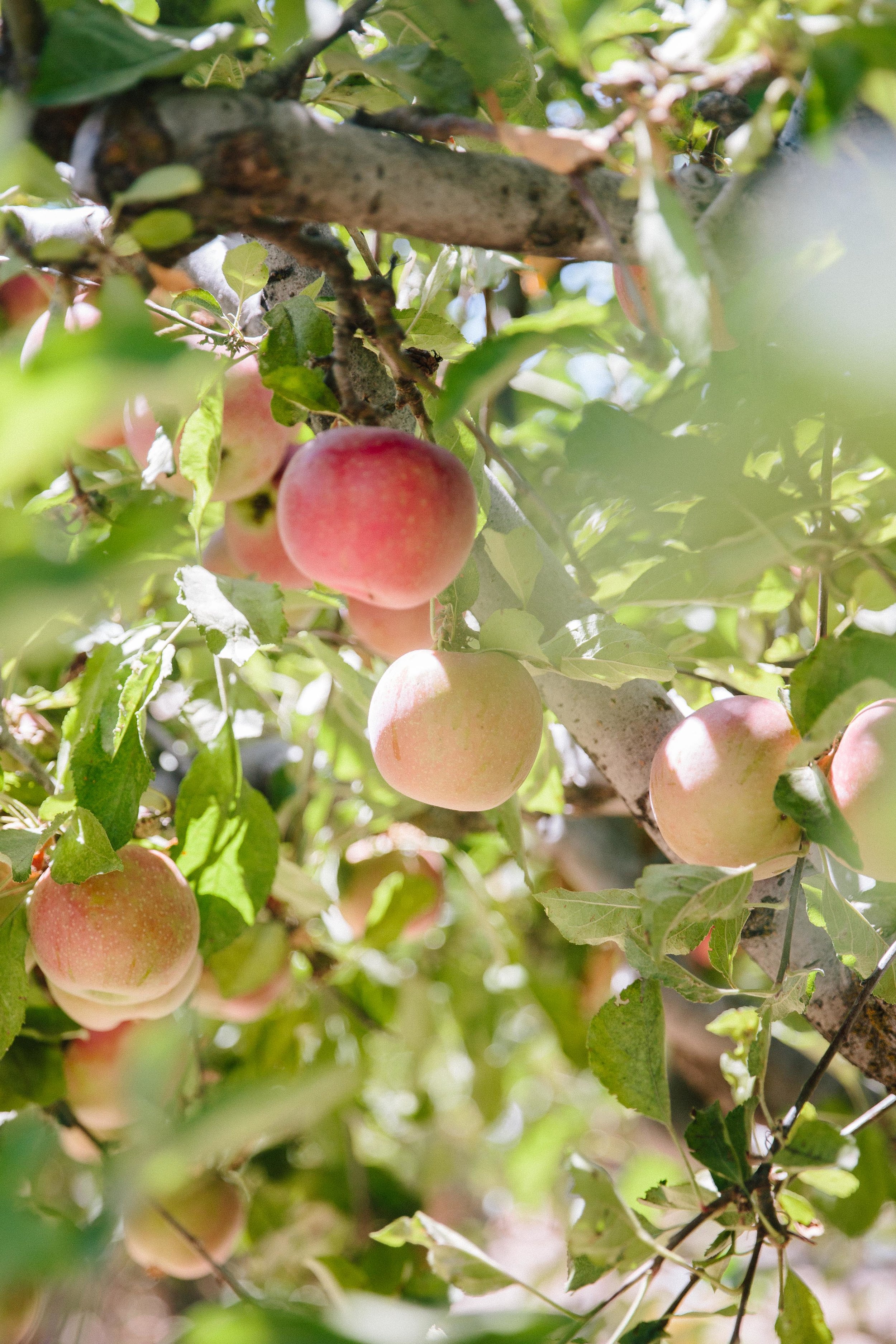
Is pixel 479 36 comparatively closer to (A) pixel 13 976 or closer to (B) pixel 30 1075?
(A) pixel 13 976

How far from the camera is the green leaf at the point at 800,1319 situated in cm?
60

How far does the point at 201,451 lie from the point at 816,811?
418mm

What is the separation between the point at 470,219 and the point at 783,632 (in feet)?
2.61

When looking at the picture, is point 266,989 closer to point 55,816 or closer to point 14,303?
point 55,816

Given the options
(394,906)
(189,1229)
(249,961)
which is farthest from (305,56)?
(189,1229)

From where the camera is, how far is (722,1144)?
588mm

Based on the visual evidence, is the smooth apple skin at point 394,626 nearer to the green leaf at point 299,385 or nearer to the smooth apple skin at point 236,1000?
the green leaf at point 299,385

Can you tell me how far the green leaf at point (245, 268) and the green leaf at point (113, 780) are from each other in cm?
31

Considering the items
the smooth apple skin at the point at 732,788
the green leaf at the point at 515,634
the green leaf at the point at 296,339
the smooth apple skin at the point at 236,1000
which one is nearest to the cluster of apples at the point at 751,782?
Answer: the smooth apple skin at the point at 732,788

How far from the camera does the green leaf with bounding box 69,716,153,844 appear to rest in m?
0.63

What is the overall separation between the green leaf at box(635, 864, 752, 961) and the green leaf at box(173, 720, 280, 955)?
0.33 m

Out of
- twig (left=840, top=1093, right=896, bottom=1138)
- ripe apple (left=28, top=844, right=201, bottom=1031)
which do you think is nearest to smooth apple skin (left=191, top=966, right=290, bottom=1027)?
ripe apple (left=28, top=844, right=201, bottom=1031)

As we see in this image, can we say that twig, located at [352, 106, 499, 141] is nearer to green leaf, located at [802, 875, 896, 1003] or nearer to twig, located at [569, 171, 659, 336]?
twig, located at [569, 171, 659, 336]

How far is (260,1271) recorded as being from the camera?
1332mm
